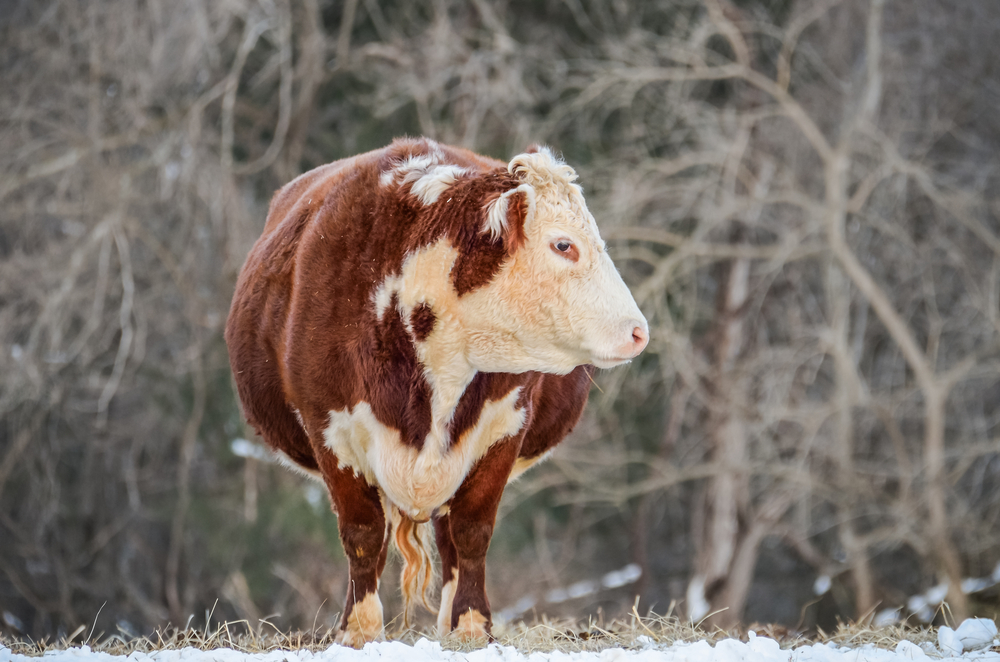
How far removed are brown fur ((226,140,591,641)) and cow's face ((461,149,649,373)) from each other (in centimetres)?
4

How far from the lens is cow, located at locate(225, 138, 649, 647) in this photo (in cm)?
357

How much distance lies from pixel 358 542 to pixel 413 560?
50 cm

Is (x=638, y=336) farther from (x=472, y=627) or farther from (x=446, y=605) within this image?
(x=446, y=605)

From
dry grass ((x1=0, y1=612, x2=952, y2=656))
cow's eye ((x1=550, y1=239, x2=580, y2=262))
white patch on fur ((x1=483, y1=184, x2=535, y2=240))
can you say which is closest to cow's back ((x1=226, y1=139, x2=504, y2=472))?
white patch on fur ((x1=483, y1=184, x2=535, y2=240))

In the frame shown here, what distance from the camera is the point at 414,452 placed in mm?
3770

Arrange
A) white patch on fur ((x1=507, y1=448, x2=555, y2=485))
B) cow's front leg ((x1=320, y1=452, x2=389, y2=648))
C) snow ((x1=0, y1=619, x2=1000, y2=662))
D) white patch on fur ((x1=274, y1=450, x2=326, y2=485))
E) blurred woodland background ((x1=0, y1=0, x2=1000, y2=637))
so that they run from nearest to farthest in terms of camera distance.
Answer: snow ((x1=0, y1=619, x2=1000, y2=662)), cow's front leg ((x1=320, y1=452, x2=389, y2=648)), white patch on fur ((x1=274, y1=450, x2=326, y2=485)), white patch on fur ((x1=507, y1=448, x2=555, y2=485)), blurred woodland background ((x1=0, y1=0, x2=1000, y2=637))

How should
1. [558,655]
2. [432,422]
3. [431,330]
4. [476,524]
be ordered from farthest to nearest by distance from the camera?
[476,524]
[432,422]
[431,330]
[558,655]

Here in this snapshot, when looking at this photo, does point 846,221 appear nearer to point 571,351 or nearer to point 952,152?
point 952,152

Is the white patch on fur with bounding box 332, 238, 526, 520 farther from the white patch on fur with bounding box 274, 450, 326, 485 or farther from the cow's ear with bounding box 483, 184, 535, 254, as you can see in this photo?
the white patch on fur with bounding box 274, 450, 326, 485

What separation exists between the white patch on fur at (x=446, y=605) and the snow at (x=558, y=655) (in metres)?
0.53

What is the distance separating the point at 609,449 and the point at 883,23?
20.8ft

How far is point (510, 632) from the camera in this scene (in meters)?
4.39

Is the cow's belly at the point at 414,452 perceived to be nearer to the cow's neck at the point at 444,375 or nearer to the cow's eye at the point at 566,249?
the cow's neck at the point at 444,375

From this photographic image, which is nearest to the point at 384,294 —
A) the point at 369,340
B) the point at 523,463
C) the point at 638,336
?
the point at 369,340
